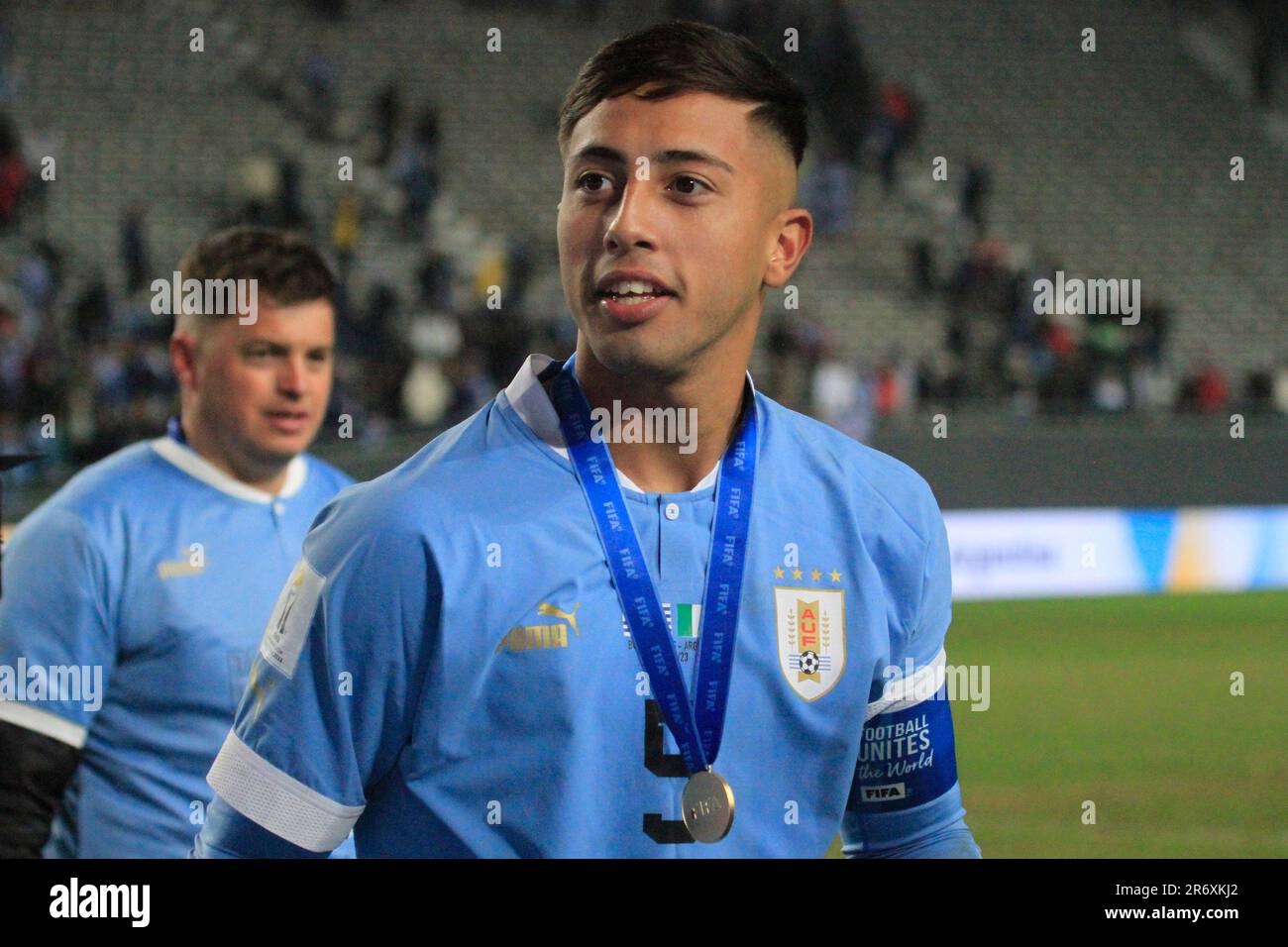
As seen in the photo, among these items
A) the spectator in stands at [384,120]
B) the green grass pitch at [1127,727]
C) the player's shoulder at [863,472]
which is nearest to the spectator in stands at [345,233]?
the spectator in stands at [384,120]

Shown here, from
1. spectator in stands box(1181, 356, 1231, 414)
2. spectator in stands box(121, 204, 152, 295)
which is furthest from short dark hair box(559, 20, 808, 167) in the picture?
spectator in stands box(1181, 356, 1231, 414)

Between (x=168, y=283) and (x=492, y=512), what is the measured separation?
12.9m

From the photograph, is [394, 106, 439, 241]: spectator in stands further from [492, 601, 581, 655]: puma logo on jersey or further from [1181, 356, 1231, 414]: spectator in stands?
[492, 601, 581, 655]: puma logo on jersey

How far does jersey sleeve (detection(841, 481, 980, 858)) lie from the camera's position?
2.44 metres

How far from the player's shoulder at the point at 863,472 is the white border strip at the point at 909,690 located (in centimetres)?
20

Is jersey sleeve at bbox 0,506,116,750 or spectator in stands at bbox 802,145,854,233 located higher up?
spectator in stands at bbox 802,145,854,233

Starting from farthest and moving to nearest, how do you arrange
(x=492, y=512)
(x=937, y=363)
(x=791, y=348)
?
1. (x=937, y=363)
2. (x=791, y=348)
3. (x=492, y=512)

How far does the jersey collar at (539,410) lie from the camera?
2318mm

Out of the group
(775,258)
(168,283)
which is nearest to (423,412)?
(168,283)

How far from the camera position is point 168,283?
1442cm

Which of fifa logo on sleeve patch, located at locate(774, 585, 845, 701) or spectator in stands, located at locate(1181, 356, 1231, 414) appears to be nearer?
fifa logo on sleeve patch, located at locate(774, 585, 845, 701)

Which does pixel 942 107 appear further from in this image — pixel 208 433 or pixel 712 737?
pixel 712 737

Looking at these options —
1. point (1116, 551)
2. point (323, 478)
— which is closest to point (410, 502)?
point (323, 478)

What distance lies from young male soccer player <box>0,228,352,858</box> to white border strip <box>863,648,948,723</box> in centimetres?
162
